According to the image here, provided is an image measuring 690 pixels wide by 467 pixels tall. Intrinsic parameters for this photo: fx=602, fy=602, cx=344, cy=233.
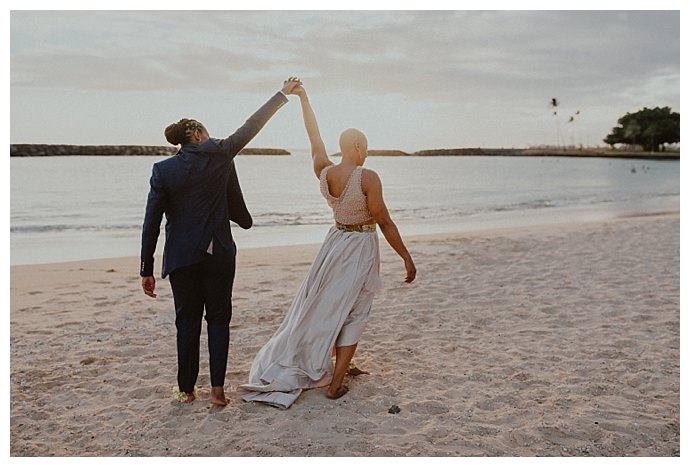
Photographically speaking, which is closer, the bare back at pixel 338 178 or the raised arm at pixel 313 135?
the bare back at pixel 338 178

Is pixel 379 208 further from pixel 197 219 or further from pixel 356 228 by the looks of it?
pixel 197 219

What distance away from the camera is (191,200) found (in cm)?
359

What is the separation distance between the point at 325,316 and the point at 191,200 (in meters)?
1.14

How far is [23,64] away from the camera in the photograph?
45.2 feet

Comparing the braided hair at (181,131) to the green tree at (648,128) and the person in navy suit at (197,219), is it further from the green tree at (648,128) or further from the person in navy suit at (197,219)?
the green tree at (648,128)

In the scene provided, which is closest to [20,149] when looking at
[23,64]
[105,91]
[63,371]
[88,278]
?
[105,91]

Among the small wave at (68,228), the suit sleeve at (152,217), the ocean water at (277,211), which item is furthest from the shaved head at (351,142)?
the small wave at (68,228)

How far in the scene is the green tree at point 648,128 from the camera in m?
67.6

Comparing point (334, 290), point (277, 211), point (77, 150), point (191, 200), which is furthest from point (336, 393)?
point (77, 150)

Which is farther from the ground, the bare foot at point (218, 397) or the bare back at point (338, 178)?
the bare back at point (338, 178)


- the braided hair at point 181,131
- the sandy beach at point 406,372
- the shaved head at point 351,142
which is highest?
the braided hair at point 181,131

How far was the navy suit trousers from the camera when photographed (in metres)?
3.68

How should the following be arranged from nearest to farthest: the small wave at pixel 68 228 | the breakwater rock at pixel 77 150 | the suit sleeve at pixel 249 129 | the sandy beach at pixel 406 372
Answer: the sandy beach at pixel 406 372
the suit sleeve at pixel 249 129
the small wave at pixel 68 228
the breakwater rock at pixel 77 150

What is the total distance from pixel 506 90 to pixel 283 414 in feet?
72.5
